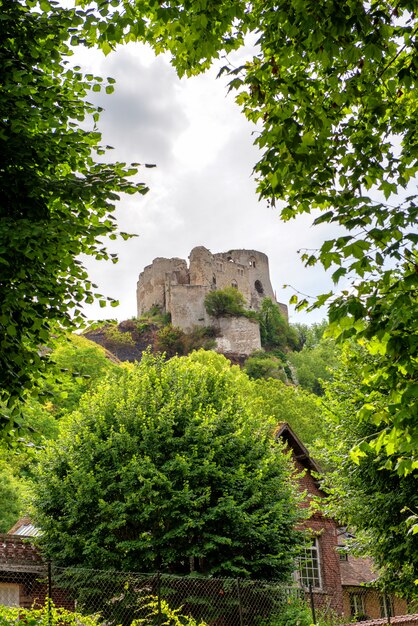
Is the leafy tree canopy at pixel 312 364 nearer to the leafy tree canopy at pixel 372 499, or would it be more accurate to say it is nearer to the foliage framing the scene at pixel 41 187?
the leafy tree canopy at pixel 372 499

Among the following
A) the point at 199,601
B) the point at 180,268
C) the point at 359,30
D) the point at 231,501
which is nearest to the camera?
the point at 359,30

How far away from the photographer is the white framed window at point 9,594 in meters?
18.5

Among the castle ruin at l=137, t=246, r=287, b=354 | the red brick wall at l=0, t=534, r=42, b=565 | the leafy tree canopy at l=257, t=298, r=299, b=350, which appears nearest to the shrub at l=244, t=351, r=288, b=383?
the castle ruin at l=137, t=246, r=287, b=354

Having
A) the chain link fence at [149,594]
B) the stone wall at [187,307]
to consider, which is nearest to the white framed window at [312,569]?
the chain link fence at [149,594]

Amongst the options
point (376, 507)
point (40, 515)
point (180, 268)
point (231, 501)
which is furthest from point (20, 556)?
point (180, 268)

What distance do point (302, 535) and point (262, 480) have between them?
2.00 metres

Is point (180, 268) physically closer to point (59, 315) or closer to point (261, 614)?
point (261, 614)

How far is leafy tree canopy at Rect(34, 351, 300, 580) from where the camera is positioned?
59.2ft

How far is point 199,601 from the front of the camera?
1664 centimetres

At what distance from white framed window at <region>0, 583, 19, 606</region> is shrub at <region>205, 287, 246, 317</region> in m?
74.4

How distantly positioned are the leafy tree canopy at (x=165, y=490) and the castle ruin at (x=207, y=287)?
68970 mm

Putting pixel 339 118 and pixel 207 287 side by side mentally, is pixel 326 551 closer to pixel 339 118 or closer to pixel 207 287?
pixel 339 118

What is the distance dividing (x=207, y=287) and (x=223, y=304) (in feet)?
18.7

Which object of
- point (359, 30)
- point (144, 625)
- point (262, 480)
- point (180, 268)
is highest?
point (180, 268)
